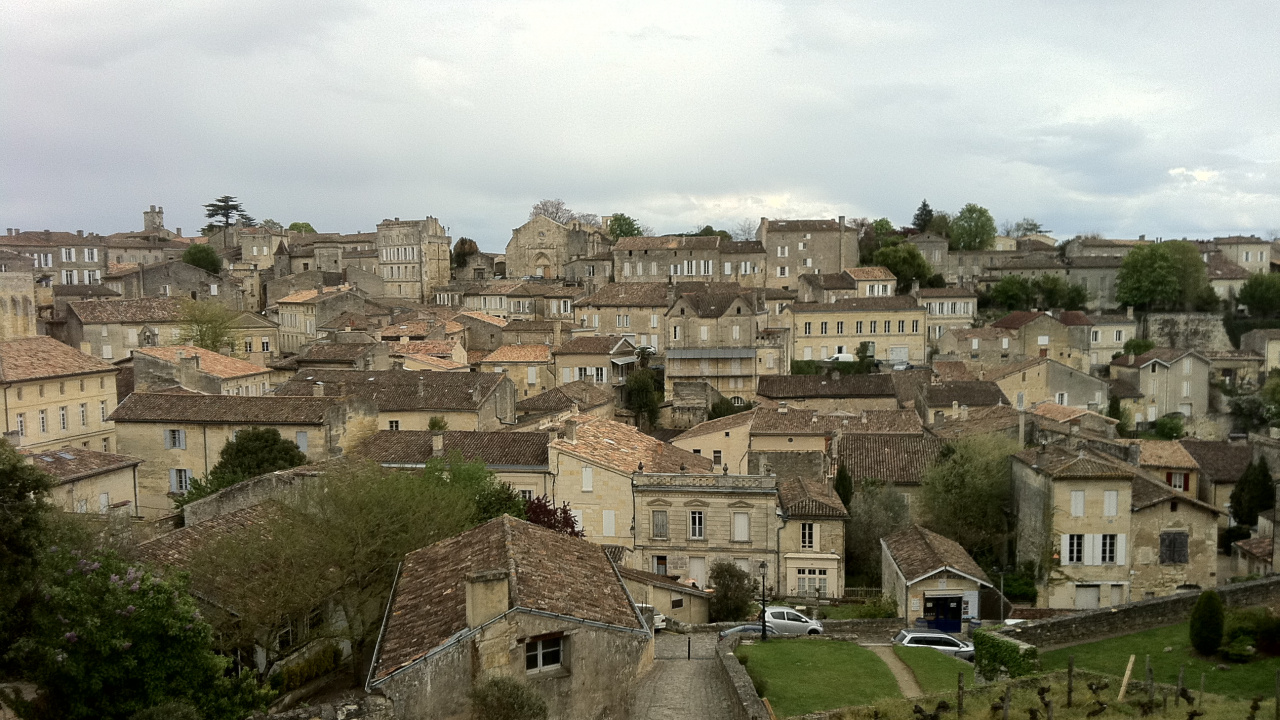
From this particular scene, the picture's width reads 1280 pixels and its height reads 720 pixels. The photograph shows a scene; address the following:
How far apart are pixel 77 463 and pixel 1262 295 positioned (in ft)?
281

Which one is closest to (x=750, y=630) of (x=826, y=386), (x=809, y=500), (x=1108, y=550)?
(x=809, y=500)

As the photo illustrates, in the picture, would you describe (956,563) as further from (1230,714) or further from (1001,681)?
(1230,714)

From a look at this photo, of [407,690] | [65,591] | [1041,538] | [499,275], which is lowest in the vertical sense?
[1041,538]

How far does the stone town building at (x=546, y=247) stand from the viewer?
94250 mm

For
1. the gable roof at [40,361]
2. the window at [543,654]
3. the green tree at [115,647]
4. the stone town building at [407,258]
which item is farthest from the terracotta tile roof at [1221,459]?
the stone town building at [407,258]

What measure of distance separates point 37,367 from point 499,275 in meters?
58.4

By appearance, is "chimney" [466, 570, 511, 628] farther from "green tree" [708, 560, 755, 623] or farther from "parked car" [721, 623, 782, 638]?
"green tree" [708, 560, 755, 623]

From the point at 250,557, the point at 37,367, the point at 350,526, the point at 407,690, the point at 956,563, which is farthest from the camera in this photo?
the point at 37,367

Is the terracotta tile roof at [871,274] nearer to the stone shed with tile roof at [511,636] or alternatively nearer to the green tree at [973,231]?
the green tree at [973,231]

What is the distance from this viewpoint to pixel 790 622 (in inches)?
1051

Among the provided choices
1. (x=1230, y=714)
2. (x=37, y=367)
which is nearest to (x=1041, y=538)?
(x=1230, y=714)

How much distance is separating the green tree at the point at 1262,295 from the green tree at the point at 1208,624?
7441 centimetres

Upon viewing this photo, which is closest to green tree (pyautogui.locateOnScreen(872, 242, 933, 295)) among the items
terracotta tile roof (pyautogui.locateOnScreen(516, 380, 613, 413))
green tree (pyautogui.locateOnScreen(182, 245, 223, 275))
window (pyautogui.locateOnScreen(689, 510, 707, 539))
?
terracotta tile roof (pyautogui.locateOnScreen(516, 380, 613, 413))

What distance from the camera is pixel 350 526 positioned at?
66.6ft
